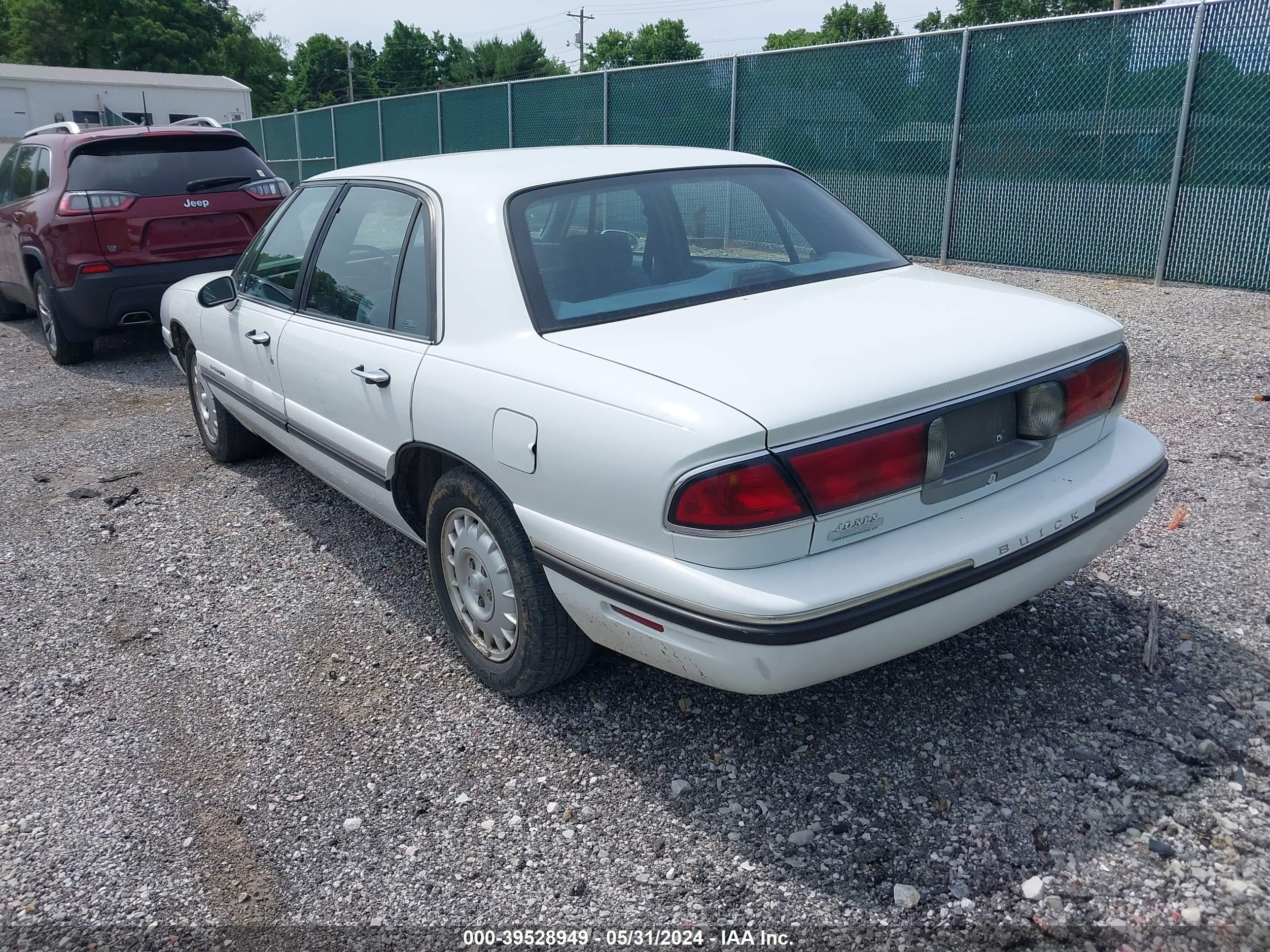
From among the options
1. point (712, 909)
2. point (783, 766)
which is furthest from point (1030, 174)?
point (712, 909)

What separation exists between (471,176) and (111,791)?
2.22 metres

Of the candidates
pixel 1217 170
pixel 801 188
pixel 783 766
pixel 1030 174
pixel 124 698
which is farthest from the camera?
pixel 1030 174

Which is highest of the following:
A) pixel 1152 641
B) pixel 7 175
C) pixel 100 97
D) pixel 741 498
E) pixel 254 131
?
pixel 100 97

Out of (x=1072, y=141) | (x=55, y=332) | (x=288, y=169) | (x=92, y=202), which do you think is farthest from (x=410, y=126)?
(x=1072, y=141)

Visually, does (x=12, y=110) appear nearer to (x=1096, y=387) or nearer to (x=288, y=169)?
(x=288, y=169)

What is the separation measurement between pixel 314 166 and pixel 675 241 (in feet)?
74.9

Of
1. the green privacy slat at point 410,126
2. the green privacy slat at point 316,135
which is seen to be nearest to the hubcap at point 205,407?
the green privacy slat at point 410,126

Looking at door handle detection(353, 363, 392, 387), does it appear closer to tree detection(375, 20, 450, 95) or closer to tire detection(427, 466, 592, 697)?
tire detection(427, 466, 592, 697)

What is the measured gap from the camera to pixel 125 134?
26.2 ft

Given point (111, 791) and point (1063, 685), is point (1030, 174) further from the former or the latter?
point (111, 791)

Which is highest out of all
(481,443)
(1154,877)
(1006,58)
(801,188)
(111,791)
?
(1006,58)

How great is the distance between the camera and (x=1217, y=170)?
8.27 metres

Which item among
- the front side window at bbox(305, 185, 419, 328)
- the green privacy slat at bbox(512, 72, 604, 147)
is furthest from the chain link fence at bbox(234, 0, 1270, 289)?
the front side window at bbox(305, 185, 419, 328)

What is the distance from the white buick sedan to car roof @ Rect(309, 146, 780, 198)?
2 centimetres
